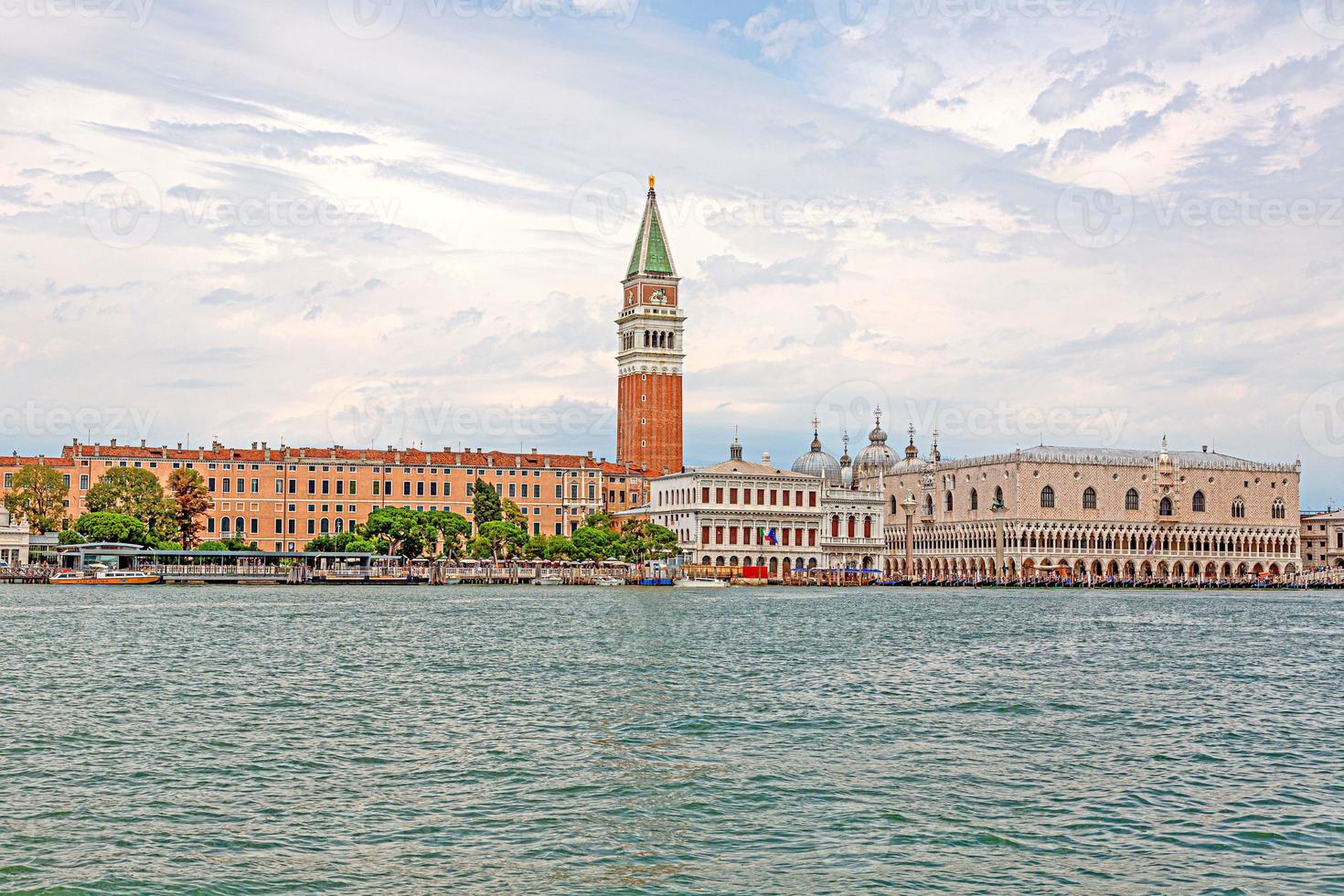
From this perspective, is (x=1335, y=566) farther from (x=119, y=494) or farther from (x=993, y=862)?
(x=993, y=862)

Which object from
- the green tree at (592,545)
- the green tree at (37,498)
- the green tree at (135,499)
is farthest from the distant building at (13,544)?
the green tree at (592,545)

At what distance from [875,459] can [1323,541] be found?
3917cm

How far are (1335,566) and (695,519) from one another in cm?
5886

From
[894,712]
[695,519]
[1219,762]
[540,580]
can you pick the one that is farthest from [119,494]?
[1219,762]

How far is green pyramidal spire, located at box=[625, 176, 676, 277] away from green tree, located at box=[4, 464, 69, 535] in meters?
50.2

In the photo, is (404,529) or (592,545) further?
(592,545)

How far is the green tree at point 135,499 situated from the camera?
96438 millimetres

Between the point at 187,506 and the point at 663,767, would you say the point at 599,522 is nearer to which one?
the point at 187,506

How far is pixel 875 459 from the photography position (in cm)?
14338

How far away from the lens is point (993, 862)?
564 inches

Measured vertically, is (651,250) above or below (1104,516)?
above

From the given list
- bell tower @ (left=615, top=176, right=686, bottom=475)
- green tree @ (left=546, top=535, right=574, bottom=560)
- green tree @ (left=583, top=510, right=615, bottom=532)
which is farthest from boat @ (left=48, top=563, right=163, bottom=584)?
bell tower @ (left=615, top=176, right=686, bottom=475)

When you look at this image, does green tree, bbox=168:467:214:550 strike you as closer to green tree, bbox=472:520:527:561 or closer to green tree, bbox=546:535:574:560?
green tree, bbox=472:520:527:561

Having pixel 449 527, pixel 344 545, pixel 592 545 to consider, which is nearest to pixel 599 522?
pixel 592 545
